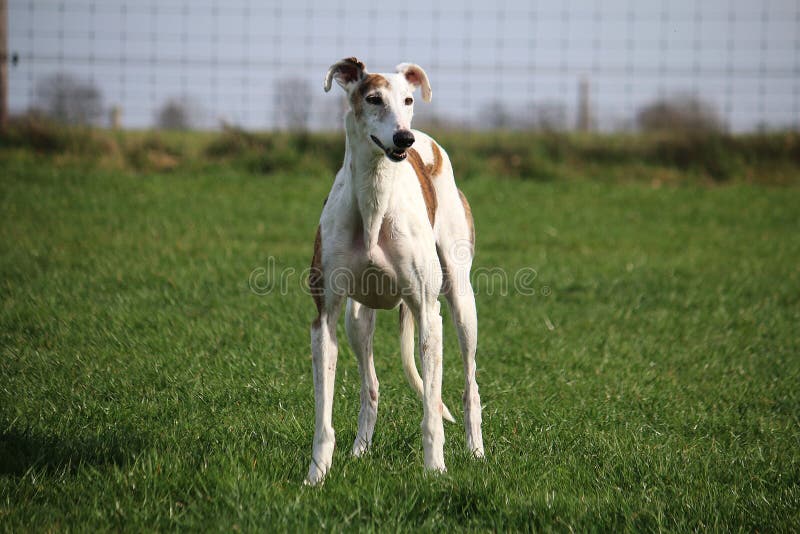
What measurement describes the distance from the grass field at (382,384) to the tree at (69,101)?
10.9 feet

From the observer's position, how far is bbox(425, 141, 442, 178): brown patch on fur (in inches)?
198

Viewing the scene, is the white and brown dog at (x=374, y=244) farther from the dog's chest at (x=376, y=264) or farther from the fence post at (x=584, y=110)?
the fence post at (x=584, y=110)

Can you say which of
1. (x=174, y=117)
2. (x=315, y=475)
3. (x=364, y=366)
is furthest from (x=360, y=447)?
(x=174, y=117)

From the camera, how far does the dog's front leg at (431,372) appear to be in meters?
4.26

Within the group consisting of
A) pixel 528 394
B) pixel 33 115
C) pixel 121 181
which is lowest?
pixel 528 394

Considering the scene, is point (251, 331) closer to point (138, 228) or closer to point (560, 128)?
point (138, 228)

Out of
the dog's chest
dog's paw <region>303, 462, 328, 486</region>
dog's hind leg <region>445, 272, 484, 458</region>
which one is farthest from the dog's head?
dog's paw <region>303, 462, 328, 486</region>

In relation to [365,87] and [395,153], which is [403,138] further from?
[365,87]

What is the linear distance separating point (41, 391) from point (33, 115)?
439 inches

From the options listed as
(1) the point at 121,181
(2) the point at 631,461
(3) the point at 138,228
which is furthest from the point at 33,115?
(2) the point at 631,461

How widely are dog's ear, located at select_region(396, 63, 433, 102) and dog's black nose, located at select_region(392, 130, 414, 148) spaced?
2.13 ft

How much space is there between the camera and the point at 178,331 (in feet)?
22.5

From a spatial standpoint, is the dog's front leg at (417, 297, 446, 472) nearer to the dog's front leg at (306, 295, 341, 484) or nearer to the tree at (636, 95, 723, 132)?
the dog's front leg at (306, 295, 341, 484)

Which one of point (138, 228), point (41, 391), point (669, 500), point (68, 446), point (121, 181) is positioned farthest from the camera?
point (121, 181)
